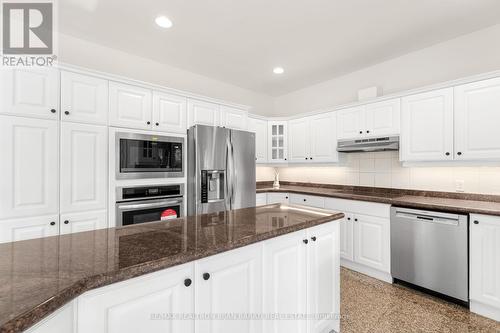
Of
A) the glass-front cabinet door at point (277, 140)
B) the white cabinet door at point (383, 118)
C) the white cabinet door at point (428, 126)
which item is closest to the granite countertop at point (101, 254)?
the white cabinet door at point (428, 126)

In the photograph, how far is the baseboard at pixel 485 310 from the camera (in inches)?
82.8

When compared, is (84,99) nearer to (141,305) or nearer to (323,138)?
(141,305)

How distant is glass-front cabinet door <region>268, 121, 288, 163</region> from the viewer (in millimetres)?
4504

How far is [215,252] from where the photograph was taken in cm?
106

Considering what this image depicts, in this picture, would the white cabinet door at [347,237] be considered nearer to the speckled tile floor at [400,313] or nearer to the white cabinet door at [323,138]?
the speckled tile floor at [400,313]

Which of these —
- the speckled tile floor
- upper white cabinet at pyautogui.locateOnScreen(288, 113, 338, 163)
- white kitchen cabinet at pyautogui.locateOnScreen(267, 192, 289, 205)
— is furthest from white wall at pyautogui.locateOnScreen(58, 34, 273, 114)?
the speckled tile floor

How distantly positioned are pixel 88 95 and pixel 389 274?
3801mm

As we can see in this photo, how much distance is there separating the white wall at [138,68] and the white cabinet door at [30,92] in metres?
0.73

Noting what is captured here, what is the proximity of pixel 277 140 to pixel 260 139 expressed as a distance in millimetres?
358

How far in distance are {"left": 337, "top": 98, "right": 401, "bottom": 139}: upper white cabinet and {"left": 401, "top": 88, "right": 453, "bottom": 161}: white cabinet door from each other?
108 millimetres

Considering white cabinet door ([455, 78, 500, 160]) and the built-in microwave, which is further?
the built-in microwave

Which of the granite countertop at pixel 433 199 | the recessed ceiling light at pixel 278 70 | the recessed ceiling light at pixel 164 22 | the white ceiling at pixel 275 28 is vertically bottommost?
the granite countertop at pixel 433 199

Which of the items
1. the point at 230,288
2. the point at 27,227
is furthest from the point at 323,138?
the point at 27,227

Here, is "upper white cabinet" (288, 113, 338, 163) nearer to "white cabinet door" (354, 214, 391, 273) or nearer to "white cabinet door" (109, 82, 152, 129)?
"white cabinet door" (354, 214, 391, 273)
